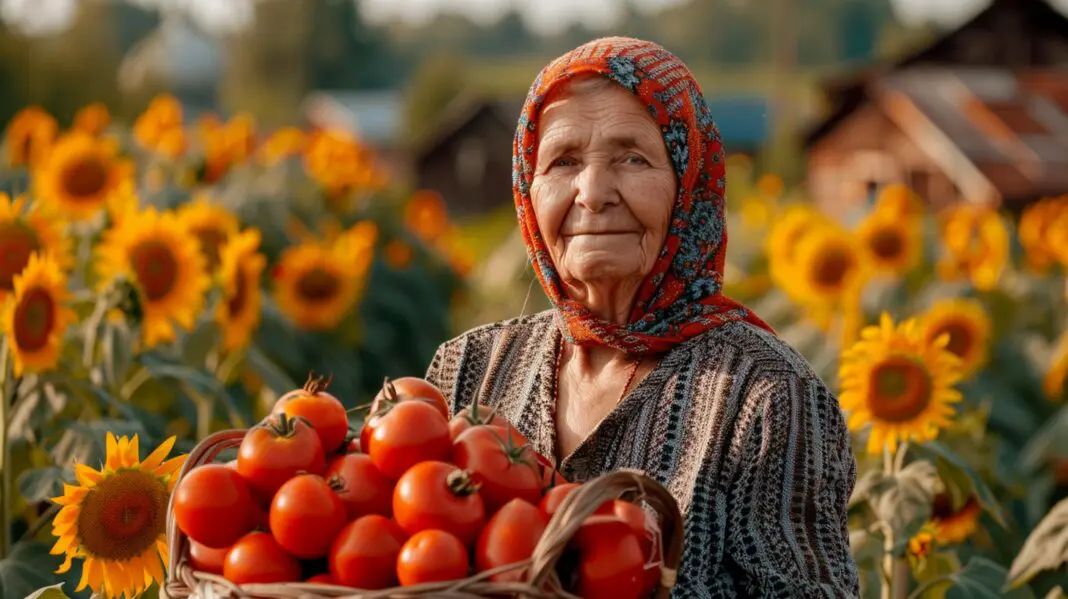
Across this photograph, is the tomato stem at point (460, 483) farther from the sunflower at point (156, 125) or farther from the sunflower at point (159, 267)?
the sunflower at point (156, 125)

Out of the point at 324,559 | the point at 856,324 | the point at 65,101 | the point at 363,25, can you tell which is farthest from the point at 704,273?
the point at 363,25

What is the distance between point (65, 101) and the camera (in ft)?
59.6

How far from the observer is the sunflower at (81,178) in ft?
22.8

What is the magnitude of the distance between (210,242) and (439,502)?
13.1 ft

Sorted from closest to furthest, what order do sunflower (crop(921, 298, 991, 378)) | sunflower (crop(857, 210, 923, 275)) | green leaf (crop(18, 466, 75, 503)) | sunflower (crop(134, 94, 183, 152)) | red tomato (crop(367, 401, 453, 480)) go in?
red tomato (crop(367, 401, 453, 480)) → green leaf (crop(18, 466, 75, 503)) → sunflower (crop(921, 298, 991, 378)) → sunflower (crop(857, 210, 923, 275)) → sunflower (crop(134, 94, 183, 152))

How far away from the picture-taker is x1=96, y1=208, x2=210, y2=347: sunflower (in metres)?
5.26

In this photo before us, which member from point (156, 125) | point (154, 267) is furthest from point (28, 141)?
point (154, 267)

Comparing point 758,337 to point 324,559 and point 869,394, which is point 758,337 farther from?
point 869,394

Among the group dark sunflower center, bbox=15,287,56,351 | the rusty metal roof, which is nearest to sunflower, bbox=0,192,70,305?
dark sunflower center, bbox=15,287,56,351

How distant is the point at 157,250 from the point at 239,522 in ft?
10.4

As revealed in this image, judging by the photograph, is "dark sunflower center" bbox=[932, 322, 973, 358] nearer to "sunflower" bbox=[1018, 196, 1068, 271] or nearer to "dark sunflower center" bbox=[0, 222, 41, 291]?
"sunflower" bbox=[1018, 196, 1068, 271]

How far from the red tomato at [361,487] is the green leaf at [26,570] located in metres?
1.71

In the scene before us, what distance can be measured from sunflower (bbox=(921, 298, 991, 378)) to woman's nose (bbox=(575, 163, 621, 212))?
3488 millimetres

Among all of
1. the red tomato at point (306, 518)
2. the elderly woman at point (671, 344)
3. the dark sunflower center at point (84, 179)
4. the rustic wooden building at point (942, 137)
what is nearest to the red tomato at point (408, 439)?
the red tomato at point (306, 518)
